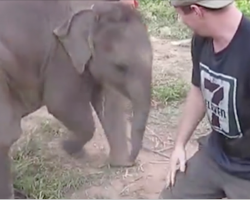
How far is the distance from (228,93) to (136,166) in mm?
1273

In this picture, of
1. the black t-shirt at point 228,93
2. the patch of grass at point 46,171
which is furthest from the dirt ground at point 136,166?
the black t-shirt at point 228,93

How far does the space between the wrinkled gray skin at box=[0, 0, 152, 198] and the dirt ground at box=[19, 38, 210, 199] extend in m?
0.18

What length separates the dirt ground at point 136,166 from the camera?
140 inches

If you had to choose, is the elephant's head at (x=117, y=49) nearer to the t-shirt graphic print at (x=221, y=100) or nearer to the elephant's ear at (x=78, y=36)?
the elephant's ear at (x=78, y=36)

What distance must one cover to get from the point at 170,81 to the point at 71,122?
1.29 m

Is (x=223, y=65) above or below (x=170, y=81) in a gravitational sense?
above

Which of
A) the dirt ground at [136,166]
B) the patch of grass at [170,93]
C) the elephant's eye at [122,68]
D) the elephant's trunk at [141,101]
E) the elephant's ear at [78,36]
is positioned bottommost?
the patch of grass at [170,93]

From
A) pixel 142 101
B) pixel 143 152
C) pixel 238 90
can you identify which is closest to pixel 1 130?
pixel 142 101

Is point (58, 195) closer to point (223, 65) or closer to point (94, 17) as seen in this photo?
point (94, 17)

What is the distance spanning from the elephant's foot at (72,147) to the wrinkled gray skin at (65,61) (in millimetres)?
251

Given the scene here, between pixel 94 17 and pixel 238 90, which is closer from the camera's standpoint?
pixel 238 90

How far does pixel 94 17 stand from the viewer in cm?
335

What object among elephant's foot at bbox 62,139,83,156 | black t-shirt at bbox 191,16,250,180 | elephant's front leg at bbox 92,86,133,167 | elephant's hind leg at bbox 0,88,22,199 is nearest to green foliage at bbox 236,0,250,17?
elephant's front leg at bbox 92,86,133,167

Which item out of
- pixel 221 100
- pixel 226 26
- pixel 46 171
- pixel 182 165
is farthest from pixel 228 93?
pixel 46 171
